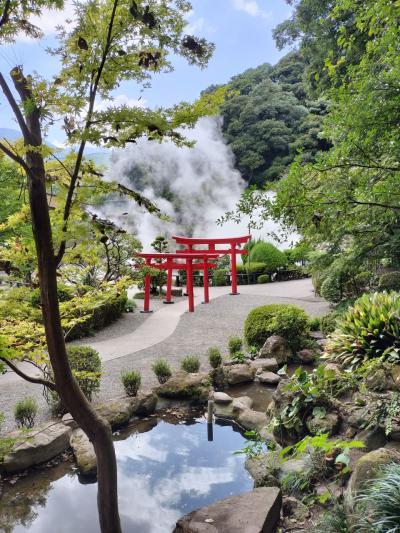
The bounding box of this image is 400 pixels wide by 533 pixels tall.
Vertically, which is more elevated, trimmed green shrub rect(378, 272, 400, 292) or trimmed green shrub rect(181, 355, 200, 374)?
trimmed green shrub rect(378, 272, 400, 292)

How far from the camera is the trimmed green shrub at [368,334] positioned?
461 centimetres

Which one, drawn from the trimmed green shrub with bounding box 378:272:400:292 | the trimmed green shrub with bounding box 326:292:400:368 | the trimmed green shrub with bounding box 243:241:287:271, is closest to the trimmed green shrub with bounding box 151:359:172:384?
the trimmed green shrub with bounding box 326:292:400:368

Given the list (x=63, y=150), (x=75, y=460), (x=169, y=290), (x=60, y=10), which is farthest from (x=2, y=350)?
(x=169, y=290)

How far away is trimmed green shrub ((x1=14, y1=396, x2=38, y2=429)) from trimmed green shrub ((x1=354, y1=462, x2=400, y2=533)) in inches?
153

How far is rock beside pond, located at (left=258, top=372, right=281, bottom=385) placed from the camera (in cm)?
673

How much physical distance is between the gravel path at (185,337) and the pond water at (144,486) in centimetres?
137

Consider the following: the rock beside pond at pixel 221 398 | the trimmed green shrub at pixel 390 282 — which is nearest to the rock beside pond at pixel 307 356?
the trimmed green shrub at pixel 390 282

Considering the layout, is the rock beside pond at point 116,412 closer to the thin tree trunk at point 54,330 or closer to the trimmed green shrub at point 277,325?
the thin tree trunk at point 54,330

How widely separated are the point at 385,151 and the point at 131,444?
13.7 ft

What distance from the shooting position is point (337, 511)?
2.68 meters

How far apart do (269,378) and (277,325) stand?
56.1 inches

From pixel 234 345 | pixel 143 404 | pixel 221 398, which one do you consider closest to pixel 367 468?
pixel 221 398

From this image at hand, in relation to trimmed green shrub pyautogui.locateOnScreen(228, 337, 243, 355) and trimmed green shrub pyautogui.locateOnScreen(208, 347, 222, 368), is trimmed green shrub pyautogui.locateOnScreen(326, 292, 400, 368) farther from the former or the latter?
trimmed green shrub pyautogui.locateOnScreen(228, 337, 243, 355)

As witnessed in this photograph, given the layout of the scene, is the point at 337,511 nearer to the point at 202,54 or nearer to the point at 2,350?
the point at 2,350
